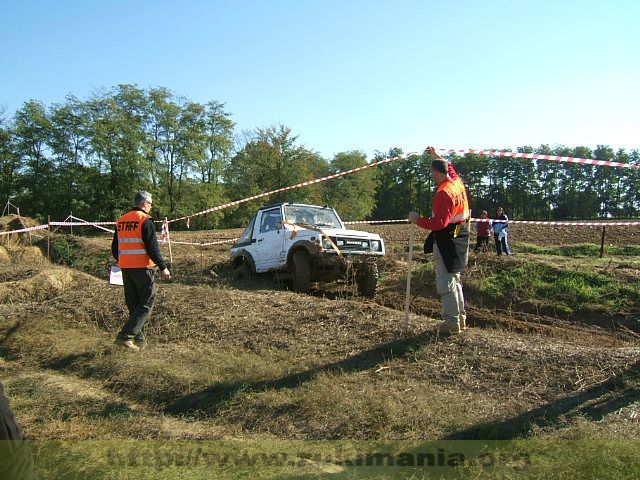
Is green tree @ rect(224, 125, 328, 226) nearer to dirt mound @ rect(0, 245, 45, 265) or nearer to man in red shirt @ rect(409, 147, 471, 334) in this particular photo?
dirt mound @ rect(0, 245, 45, 265)

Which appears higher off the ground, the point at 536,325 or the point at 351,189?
the point at 351,189

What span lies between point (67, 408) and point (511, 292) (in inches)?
360

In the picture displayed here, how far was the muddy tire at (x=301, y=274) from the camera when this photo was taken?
31.7 feet

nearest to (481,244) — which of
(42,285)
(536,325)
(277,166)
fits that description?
(536,325)

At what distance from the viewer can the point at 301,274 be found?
9688 millimetres

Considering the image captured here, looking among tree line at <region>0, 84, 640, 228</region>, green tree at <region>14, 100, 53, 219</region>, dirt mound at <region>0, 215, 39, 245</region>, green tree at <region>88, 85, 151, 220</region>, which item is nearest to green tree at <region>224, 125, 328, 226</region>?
tree line at <region>0, 84, 640, 228</region>

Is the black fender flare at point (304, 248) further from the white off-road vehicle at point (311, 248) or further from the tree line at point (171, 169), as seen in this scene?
the tree line at point (171, 169)

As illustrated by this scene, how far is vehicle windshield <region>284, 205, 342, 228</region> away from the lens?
424 inches

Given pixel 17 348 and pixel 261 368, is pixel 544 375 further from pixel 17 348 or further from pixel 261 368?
pixel 17 348

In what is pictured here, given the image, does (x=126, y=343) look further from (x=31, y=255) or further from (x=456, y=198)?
(x=31, y=255)

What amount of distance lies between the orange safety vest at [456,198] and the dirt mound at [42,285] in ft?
25.4

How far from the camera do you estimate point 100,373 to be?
20.2ft

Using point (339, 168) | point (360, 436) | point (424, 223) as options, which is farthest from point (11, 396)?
point (339, 168)

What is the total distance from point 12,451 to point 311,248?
24.4ft
